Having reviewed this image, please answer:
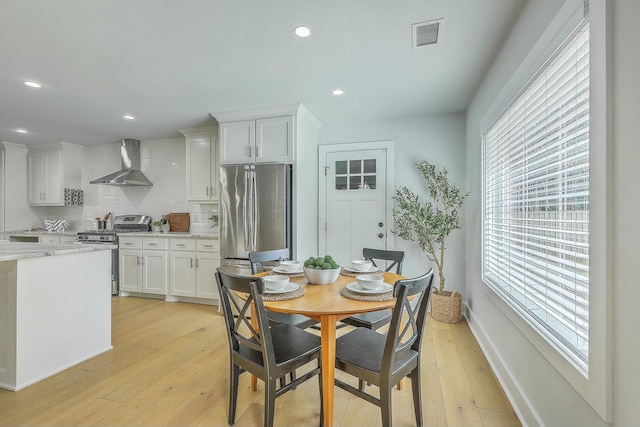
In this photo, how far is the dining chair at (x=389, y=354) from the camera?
1.45 metres

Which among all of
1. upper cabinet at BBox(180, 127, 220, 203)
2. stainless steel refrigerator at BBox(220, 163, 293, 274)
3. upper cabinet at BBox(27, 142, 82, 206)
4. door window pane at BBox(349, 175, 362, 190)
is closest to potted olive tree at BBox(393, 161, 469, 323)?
door window pane at BBox(349, 175, 362, 190)

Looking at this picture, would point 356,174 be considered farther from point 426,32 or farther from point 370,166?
point 426,32

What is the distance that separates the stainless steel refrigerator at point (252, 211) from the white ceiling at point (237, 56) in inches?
30.0

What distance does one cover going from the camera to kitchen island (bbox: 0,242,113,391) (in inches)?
83.8

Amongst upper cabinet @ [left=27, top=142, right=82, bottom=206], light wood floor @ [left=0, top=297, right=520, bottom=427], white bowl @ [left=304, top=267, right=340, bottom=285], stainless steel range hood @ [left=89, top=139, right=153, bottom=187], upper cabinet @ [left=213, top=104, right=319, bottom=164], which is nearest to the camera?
light wood floor @ [left=0, top=297, right=520, bottom=427]

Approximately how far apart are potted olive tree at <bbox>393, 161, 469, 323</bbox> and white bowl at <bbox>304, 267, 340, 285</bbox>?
1.80 meters

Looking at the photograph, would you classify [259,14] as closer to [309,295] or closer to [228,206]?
[309,295]

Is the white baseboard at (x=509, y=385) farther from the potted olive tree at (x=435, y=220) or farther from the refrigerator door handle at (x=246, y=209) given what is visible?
the refrigerator door handle at (x=246, y=209)

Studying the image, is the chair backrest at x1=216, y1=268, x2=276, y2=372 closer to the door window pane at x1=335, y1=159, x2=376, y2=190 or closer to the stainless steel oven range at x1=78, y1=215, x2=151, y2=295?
the door window pane at x1=335, y1=159, x2=376, y2=190

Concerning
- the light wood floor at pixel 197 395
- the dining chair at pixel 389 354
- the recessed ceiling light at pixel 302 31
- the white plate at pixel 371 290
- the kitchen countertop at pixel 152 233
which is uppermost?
the recessed ceiling light at pixel 302 31

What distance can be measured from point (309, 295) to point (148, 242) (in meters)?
3.47

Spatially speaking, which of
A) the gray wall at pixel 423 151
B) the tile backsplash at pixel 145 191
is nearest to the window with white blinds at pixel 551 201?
the gray wall at pixel 423 151

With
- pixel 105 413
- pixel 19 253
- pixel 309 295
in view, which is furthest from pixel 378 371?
pixel 19 253

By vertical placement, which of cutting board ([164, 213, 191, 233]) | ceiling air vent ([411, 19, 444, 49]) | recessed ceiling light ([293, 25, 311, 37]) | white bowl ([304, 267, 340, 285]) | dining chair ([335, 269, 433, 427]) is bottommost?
dining chair ([335, 269, 433, 427])
